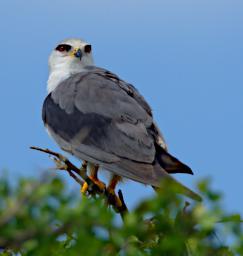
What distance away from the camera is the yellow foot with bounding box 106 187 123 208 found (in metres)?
5.38

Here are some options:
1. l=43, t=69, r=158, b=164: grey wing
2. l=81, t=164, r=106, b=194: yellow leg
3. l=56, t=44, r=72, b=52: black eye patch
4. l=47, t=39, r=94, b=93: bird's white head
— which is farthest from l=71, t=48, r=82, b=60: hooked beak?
l=81, t=164, r=106, b=194: yellow leg

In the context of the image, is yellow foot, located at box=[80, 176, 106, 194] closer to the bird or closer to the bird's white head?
the bird

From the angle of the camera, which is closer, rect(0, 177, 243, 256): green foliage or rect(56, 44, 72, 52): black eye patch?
rect(0, 177, 243, 256): green foliage

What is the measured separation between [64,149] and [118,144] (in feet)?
2.05

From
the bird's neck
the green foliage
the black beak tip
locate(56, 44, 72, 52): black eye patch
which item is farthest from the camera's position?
locate(56, 44, 72, 52): black eye patch

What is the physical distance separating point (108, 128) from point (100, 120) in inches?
5.6

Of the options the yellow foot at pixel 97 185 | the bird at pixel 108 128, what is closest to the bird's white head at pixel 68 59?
the bird at pixel 108 128

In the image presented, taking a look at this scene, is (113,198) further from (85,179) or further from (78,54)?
(78,54)

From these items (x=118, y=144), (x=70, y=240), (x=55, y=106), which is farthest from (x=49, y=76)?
(x=70, y=240)

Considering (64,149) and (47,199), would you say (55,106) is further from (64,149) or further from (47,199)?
(47,199)

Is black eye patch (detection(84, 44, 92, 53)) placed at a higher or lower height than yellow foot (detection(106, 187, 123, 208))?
higher

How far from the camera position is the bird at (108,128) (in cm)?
561

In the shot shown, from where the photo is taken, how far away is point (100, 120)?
20.2 ft

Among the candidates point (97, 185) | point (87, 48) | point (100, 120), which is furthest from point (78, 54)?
point (97, 185)
